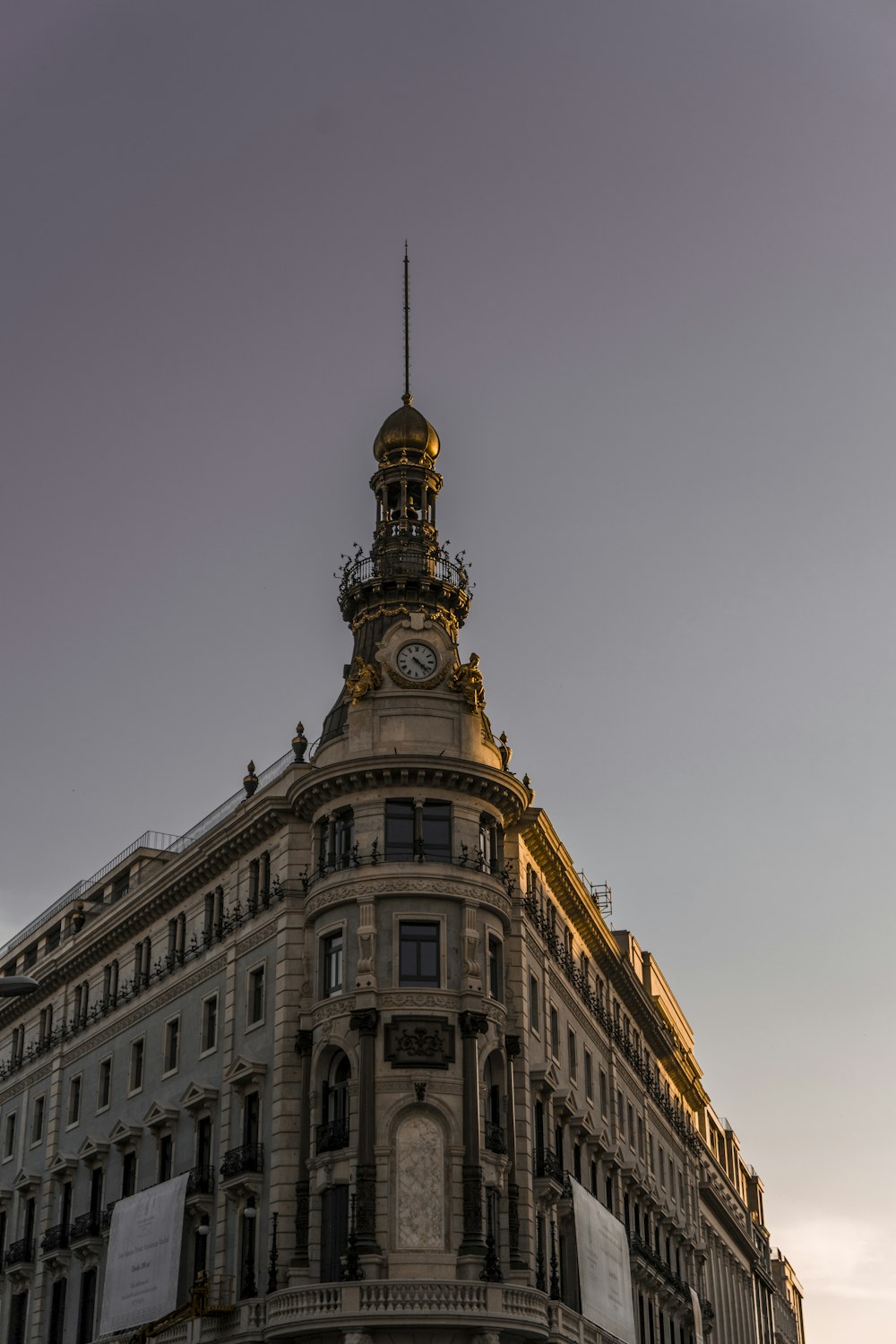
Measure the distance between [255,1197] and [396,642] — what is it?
20.8 meters

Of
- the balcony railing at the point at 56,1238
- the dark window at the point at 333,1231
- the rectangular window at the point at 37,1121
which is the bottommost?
the dark window at the point at 333,1231

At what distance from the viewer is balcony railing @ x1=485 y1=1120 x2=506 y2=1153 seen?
57.1m

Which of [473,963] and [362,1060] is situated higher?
[473,963]

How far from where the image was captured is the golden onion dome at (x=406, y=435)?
73.6 m

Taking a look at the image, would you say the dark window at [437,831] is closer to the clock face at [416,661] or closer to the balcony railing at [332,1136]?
the clock face at [416,661]

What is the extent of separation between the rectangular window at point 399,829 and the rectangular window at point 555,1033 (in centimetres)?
1308

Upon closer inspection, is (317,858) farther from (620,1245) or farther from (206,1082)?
(620,1245)

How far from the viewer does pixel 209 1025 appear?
219ft

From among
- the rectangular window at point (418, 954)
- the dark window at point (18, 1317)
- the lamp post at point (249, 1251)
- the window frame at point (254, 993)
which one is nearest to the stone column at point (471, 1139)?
the rectangular window at point (418, 954)

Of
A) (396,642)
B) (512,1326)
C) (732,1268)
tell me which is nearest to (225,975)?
(396,642)

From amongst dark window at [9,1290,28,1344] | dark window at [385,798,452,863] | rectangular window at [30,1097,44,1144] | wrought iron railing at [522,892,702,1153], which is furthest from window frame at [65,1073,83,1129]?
dark window at [385,798,452,863]

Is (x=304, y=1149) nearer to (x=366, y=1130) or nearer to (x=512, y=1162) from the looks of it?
(x=366, y=1130)

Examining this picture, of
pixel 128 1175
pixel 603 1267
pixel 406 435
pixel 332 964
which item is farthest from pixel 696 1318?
pixel 406 435

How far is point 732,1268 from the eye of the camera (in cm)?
13112
